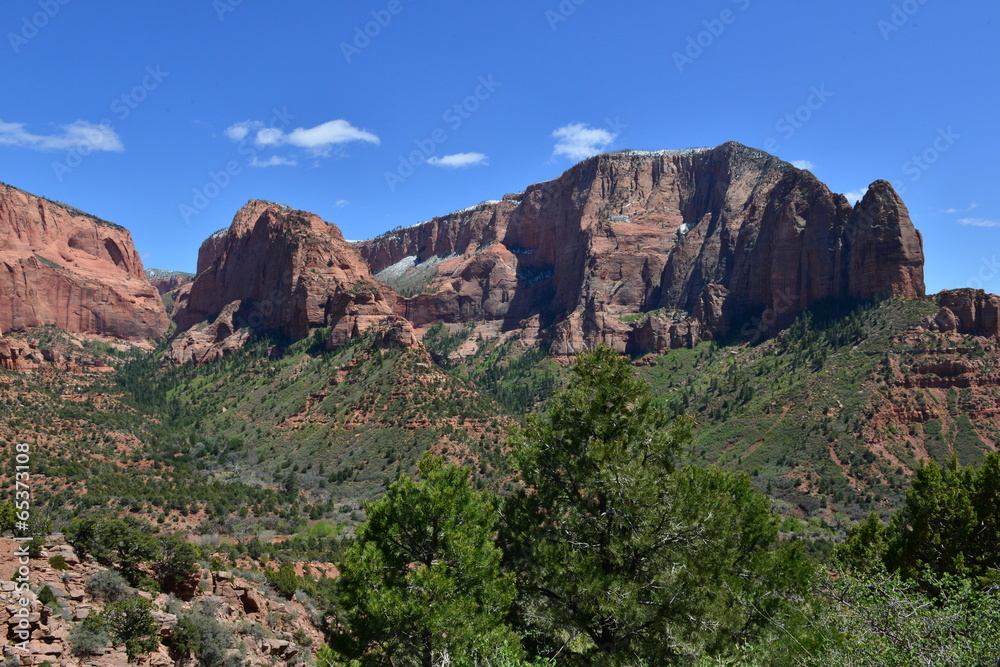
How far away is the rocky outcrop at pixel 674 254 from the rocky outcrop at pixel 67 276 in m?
74.0

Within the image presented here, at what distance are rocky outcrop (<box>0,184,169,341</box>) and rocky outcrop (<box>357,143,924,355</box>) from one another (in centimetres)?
7399

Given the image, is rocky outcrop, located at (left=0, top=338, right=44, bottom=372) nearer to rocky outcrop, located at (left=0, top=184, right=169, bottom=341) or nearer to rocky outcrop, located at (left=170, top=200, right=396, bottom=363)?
rocky outcrop, located at (left=170, top=200, right=396, bottom=363)

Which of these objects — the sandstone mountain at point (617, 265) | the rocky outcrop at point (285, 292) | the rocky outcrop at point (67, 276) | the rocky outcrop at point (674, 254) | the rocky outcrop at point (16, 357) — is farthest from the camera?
the rocky outcrop at point (67, 276)

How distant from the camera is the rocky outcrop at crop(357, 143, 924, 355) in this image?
106m

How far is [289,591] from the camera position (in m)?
26.5

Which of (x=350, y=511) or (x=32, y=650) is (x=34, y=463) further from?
(x=32, y=650)

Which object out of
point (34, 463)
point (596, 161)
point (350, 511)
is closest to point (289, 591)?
point (350, 511)

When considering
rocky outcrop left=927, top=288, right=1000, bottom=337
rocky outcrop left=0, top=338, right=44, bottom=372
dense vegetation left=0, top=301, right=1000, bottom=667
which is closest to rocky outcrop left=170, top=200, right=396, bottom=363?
dense vegetation left=0, top=301, right=1000, bottom=667

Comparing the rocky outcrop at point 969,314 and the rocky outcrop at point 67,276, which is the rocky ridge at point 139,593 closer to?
the rocky outcrop at point 969,314

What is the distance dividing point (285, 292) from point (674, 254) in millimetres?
89416

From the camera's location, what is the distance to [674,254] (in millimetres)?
149750

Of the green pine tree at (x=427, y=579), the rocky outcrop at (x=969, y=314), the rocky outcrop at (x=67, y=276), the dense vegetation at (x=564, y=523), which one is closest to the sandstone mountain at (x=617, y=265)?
the rocky outcrop at (x=969, y=314)

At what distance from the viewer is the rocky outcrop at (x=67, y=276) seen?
13988cm

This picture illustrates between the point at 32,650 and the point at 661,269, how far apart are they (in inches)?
5866
